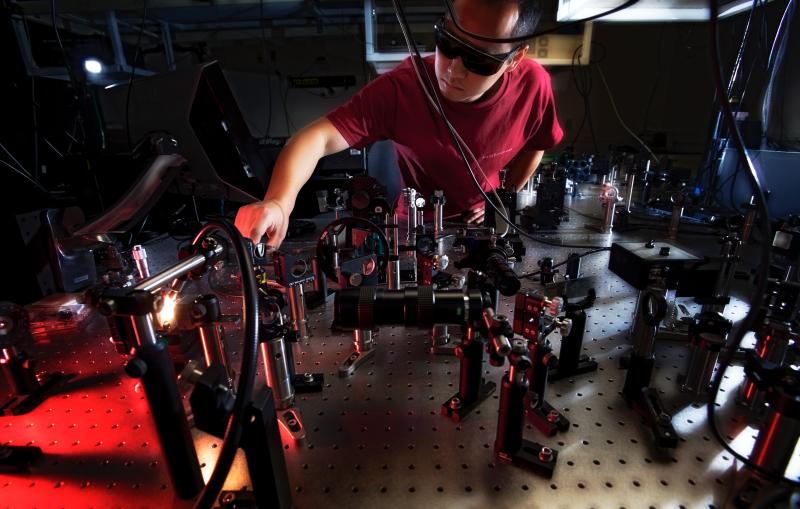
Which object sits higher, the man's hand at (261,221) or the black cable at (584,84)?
the black cable at (584,84)

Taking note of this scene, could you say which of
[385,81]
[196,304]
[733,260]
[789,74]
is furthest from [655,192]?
[196,304]

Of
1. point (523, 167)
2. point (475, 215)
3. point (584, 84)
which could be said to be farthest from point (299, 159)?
point (584, 84)

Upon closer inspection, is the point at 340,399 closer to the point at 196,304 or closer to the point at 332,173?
the point at 196,304

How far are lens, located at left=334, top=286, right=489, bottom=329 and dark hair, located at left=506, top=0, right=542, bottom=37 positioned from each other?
23.2 inches

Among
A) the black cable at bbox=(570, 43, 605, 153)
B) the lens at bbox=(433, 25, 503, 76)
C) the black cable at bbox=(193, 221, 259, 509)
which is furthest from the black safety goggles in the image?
the black cable at bbox=(570, 43, 605, 153)

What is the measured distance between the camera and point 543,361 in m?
0.58

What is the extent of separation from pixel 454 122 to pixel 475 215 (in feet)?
1.10

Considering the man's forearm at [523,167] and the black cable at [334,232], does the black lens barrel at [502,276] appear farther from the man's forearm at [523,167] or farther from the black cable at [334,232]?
the man's forearm at [523,167]

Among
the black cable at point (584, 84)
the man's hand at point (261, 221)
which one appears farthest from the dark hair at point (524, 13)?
the black cable at point (584, 84)

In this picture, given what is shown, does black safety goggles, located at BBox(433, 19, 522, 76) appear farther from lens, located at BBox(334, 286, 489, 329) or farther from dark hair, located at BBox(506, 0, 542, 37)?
lens, located at BBox(334, 286, 489, 329)

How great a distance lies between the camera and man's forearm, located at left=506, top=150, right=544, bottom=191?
158cm

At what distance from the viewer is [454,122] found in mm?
1303

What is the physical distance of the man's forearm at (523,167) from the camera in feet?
5.17

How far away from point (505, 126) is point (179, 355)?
1216 millimetres
